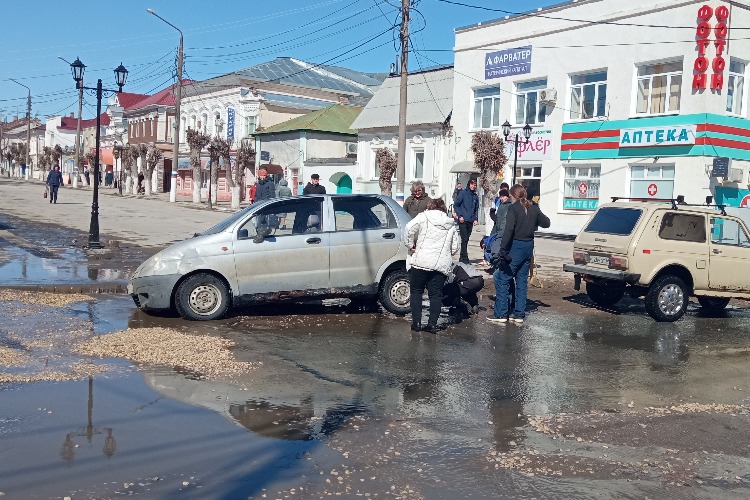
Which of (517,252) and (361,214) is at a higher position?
(361,214)

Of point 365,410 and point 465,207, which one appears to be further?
point 465,207

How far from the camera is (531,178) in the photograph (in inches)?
1266

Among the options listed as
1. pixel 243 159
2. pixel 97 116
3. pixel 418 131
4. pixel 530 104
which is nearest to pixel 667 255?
pixel 97 116

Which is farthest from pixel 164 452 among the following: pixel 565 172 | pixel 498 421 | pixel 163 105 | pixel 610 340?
pixel 163 105

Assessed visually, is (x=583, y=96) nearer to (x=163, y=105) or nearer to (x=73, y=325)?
(x=73, y=325)

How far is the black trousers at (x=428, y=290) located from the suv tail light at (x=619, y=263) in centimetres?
345

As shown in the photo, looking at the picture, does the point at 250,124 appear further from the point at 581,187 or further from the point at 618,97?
the point at 618,97

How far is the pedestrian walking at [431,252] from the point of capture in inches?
361

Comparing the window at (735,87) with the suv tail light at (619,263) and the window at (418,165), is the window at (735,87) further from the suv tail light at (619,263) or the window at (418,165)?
the suv tail light at (619,263)

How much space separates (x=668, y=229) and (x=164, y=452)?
9007mm

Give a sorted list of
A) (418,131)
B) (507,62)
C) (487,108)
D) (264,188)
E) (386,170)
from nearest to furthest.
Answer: (264,188) < (507,62) < (487,108) < (418,131) < (386,170)

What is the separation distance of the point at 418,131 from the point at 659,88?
14.2 meters

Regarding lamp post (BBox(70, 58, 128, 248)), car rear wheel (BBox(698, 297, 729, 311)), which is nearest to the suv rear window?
car rear wheel (BBox(698, 297, 729, 311))

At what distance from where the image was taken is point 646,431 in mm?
5867
